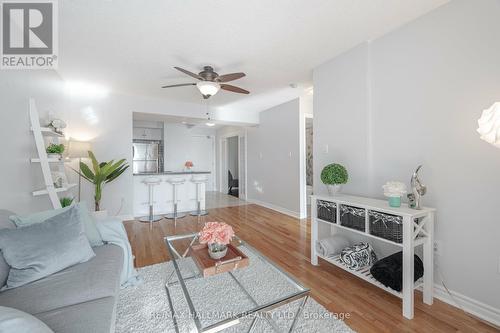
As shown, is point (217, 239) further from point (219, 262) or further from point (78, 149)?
point (78, 149)

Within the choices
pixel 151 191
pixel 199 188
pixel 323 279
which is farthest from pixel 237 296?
pixel 199 188

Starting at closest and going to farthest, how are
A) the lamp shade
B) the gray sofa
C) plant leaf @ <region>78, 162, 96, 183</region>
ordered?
the gray sofa → plant leaf @ <region>78, 162, 96, 183</region> → the lamp shade

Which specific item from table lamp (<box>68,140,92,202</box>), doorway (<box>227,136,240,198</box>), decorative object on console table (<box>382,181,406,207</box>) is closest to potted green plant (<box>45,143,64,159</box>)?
table lamp (<box>68,140,92,202</box>)

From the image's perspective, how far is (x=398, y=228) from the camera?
69.3 inches

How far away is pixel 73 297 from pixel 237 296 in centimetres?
117

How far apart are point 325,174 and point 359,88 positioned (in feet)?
3.46

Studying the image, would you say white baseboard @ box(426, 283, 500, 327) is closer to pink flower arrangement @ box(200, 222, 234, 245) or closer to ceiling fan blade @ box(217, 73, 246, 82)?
pink flower arrangement @ box(200, 222, 234, 245)

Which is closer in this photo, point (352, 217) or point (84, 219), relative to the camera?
point (84, 219)

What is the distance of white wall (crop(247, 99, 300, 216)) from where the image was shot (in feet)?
15.0

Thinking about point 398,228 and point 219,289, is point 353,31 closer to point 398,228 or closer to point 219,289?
point 398,228

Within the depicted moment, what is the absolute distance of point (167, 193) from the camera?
502 centimetres

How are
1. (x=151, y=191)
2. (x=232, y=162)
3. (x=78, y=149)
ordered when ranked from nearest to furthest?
(x=78, y=149) → (x=151, y=191) → (x=232, y=162)

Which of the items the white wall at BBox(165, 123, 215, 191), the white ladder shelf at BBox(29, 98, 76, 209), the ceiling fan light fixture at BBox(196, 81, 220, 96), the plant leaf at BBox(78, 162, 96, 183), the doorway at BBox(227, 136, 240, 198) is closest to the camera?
the white ladder shelf at BBox(29, 98, 76, 209)

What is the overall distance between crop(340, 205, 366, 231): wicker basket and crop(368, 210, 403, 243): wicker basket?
0.08 metres
